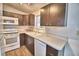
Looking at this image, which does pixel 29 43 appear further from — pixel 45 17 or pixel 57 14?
pixel 57 14

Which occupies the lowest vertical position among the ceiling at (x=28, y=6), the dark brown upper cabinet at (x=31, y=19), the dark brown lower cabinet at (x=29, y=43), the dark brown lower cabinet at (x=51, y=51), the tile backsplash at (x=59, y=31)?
the dark brown lower cabinet at (x=51, y=51)

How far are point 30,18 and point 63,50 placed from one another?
552 mm

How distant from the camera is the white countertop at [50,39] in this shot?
3.53ft

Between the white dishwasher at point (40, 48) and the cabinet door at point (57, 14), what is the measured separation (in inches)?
11.2

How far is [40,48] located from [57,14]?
0.47 metres

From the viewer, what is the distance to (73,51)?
1111 millimetres

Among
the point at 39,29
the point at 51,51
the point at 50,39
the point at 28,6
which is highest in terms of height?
the point at 28,6

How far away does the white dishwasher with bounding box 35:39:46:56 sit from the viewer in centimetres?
114

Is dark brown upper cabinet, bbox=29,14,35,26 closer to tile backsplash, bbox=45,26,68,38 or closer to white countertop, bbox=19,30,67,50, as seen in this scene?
white countertop, bbox=19,30,67,50

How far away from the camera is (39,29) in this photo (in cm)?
114

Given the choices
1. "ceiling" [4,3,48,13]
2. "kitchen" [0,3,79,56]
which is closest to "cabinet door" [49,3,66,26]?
"kitchen" [0,3,79,56]

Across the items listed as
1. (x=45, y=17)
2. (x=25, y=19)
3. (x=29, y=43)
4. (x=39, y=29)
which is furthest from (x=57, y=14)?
(x=29, y=43)

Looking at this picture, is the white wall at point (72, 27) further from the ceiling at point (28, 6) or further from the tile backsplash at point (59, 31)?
the ceiling at point (28, 6)

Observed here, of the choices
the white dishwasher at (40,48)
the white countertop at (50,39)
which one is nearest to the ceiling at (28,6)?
the white countertop at (50,39)
